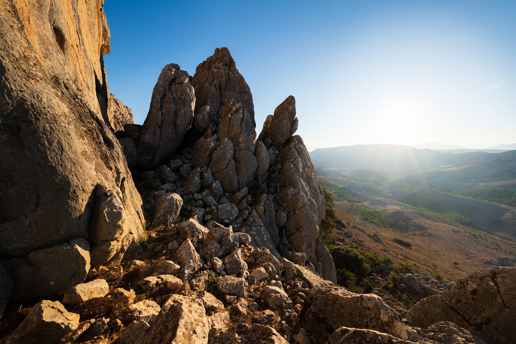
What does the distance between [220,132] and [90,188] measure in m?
19.4

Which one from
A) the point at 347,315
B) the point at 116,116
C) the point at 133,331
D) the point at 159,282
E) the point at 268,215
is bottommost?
the point at 268,215

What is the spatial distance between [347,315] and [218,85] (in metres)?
36.0

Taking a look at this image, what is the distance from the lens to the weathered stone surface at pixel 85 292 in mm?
6980

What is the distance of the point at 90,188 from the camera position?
939 centimetres

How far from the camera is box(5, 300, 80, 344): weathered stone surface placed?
5.28m

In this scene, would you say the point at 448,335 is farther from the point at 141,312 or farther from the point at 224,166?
the point at 224,166

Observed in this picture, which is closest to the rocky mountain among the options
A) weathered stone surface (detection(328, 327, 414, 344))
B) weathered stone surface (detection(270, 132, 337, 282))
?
weathered stone surface (detection(328, 327, 414, 344))

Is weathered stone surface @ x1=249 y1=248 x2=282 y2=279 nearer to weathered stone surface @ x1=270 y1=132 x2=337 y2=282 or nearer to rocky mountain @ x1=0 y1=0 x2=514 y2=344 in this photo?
rocky mountain @ x1=0 y1=0 x2=514 y2=344

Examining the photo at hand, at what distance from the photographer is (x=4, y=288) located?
22.1 ft

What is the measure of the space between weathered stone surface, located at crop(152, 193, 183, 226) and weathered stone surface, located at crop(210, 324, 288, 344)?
12.5m

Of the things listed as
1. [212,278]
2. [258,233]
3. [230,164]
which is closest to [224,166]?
[230,164]

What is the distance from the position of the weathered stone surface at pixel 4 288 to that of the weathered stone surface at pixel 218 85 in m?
26.1

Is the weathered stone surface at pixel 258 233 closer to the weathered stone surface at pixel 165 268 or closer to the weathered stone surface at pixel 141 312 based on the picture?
the weathered stone surface at pixel 165 268

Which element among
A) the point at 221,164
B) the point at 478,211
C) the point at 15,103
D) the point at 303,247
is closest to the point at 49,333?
the point at 15,103
